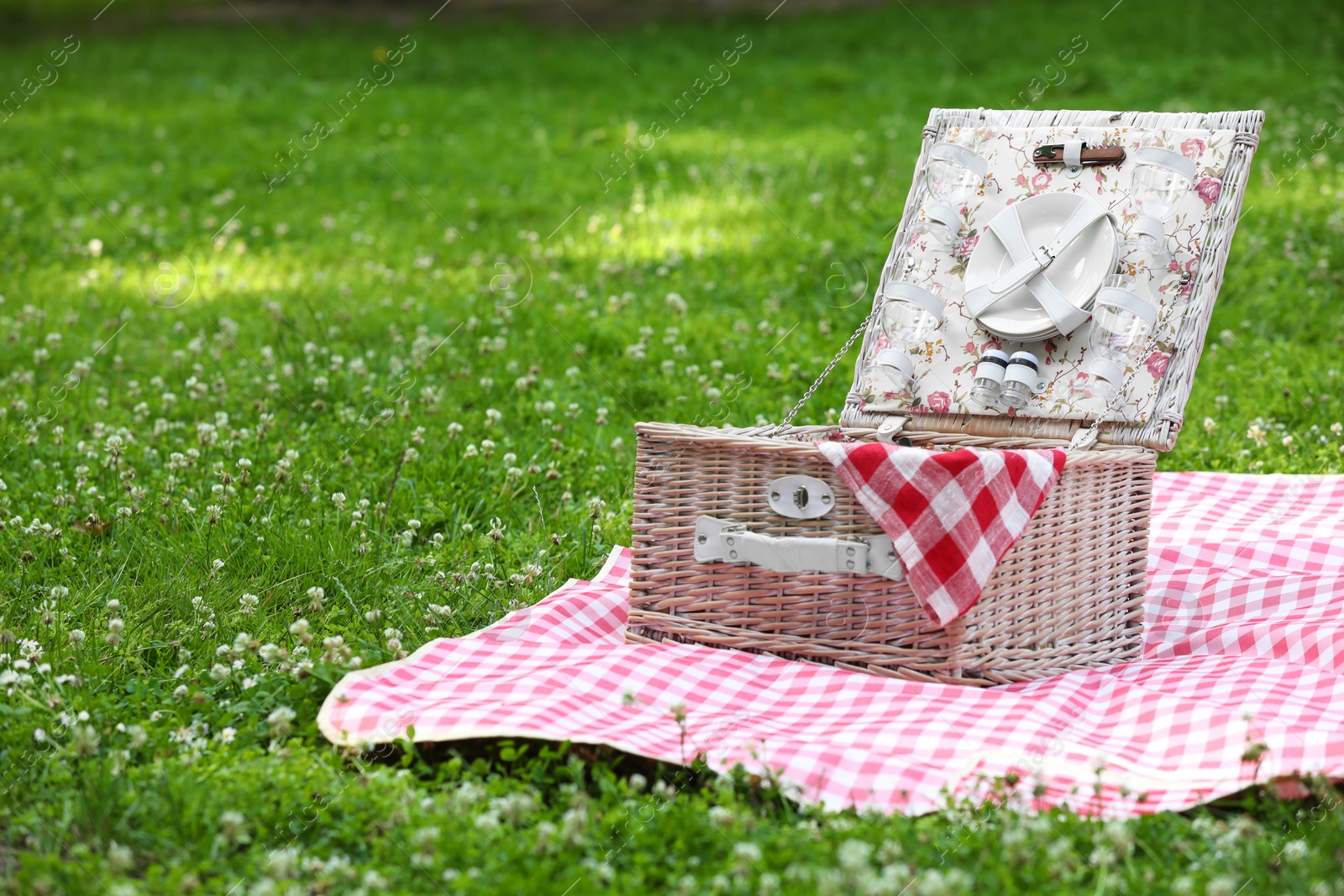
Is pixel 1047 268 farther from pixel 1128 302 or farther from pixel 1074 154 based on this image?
pixel 1074 154

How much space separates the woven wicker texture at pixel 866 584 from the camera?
305cm

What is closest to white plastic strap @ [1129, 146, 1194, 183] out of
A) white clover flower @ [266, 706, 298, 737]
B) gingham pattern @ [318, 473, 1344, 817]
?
gingham pattern @ [318, 473, 1344, 817]

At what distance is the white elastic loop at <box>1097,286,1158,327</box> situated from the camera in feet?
12.1

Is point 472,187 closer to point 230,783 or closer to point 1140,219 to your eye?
point 1140,219

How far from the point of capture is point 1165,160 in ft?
12.4

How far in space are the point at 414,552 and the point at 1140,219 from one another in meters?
2.44

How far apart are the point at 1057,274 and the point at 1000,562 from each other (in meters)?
1.26

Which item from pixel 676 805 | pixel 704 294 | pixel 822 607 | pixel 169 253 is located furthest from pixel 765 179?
pixel 676 805

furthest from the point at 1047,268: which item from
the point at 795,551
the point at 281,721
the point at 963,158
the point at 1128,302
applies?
the point at 281,721

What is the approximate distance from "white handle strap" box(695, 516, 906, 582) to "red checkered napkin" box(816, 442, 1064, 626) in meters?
0.06

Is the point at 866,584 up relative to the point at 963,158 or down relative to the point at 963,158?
down

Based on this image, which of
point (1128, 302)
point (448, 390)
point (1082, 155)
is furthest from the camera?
point (448, 390)

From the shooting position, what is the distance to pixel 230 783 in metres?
2.39

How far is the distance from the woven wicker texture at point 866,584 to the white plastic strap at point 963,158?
117 centimetres
